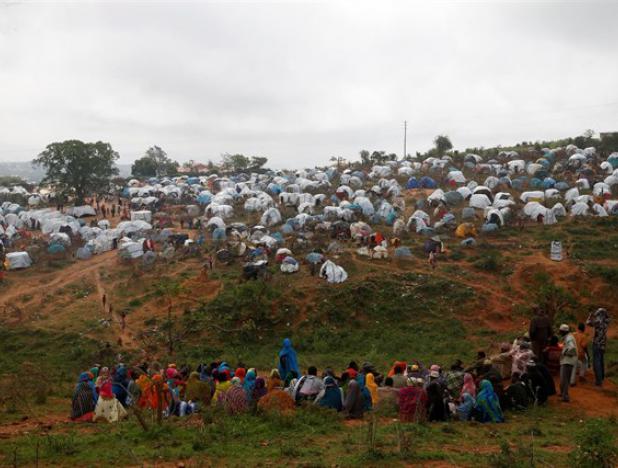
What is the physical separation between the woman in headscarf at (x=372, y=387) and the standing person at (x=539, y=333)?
2.90 meters

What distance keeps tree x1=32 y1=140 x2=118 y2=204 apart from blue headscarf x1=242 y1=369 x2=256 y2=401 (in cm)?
2721

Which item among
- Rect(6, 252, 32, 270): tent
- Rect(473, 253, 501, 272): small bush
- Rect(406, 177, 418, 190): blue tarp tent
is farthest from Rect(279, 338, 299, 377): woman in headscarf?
Rect(406, 177, 418, 190): blue tarp tent

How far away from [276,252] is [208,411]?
39.9 ft

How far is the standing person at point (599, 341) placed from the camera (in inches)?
338

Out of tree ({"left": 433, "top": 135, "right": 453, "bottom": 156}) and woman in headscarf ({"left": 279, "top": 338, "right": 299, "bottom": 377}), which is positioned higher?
tree ({"left": 433, "top": 135, "right": 453, "bottom": 156})

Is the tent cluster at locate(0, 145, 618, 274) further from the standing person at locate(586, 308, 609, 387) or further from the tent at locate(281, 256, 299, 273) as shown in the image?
the standing person at locate(586, 308, 609, 387)

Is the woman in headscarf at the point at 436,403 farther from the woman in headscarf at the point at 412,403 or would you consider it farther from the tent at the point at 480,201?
the tent at the point at 480,201

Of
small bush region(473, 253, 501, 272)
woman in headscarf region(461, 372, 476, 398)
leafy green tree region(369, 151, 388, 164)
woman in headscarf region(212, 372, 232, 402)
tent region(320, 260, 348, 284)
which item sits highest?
leafy green tree region(369, 151, 388, 164)

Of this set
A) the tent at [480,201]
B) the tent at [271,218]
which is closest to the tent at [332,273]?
the tent at [271,218]

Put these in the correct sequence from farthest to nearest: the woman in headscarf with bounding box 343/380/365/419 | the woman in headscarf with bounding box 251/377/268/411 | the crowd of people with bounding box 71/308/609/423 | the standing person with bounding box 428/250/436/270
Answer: the standing person with bounding box 428/250/436/270
the woman in headscarf with bounding box 251/377/268/411
the woman in headscarf with bounding box 343/380/365/419
the crowd of people with bounding box 71/308/609/423

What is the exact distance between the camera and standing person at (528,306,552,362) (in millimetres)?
9102

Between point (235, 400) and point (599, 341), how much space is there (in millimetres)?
5896

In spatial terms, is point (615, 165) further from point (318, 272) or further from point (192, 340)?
point (192, 340)

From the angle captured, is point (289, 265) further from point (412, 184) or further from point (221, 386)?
point (412, 184)
